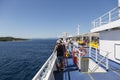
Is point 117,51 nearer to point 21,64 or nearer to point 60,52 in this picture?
point 60,52

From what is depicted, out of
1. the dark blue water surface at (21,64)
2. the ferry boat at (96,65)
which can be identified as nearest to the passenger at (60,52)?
the ferry boat at (96,65)

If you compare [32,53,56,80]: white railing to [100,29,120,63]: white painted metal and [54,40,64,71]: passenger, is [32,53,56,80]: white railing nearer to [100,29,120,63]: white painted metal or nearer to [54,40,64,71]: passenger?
[54,40,64,71]: passenger

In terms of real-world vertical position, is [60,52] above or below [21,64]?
above

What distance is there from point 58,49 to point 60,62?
804 millimetres

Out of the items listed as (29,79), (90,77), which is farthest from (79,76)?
(29,79)

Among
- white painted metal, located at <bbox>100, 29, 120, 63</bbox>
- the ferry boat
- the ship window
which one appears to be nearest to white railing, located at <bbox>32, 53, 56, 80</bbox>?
the ferry boat

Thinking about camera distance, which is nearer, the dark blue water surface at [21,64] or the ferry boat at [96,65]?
the ferry boat at [96,65]

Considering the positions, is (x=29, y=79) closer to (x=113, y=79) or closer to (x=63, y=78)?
(x=63, y=78)

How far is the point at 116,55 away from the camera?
11.5 m

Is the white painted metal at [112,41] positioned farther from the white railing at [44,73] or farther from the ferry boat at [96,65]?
the white railing at [44,73]

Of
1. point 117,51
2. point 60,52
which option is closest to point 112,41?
point 117,51

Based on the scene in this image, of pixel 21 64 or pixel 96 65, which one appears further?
pixel 21 64

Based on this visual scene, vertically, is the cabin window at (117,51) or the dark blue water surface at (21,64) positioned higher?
the cabin window at (117,51)

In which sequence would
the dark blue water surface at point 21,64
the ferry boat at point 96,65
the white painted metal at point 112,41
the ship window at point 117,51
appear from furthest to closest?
the dark blue water surface at point 21,64
the white painted metal at point 112,41
the ship window at point 117,51
the ferry boat at point 96,65
